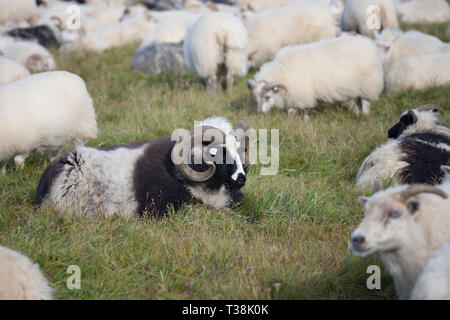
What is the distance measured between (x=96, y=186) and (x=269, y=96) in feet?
14.8

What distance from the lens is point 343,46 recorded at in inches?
364

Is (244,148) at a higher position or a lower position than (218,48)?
higher

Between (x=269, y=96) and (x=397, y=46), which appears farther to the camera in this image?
(x=397, y=46)

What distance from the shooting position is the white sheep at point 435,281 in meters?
3.13

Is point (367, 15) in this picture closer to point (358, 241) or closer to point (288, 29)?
point (288, 29)

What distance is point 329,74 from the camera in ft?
29.6

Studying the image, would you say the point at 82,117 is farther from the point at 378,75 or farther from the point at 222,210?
the point at 378,75

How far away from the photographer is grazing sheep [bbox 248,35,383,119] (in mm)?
8984

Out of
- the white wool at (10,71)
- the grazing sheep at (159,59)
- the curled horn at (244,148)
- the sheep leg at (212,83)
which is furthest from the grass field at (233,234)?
the grazing sheep at (159,59)

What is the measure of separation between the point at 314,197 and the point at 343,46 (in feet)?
14.6

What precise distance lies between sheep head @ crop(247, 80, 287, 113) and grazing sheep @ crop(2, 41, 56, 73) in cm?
480

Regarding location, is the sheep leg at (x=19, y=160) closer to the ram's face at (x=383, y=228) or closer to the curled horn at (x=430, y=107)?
the ram's face at (x=383, y=228)

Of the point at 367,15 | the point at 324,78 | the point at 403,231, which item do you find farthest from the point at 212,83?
the point at 403,231
